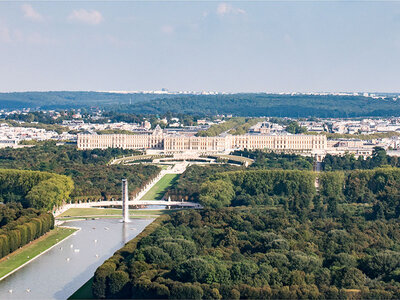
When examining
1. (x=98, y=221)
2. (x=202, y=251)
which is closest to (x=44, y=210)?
(x=98, y=221)

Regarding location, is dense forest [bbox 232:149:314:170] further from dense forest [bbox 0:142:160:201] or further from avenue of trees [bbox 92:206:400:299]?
avenue of trees [bbox 92:206:400:299]

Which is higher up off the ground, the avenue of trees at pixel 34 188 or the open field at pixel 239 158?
the avenue of trees at pixel 34 188

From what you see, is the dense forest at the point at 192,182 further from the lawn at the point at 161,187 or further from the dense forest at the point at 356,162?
the dense forest at the point at 356,162

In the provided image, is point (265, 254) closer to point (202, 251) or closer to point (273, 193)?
point (202, 251)

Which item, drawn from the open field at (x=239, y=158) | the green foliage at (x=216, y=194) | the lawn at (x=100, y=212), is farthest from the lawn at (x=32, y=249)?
the open field at (x=239, y=158)

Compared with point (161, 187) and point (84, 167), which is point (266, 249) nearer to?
point (161, 187)
